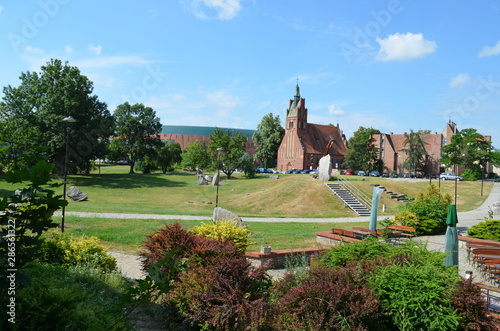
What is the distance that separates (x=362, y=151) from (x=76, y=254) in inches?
2593

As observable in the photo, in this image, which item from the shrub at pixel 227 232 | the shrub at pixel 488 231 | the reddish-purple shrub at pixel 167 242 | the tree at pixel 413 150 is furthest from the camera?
the tree at pixel 413 150

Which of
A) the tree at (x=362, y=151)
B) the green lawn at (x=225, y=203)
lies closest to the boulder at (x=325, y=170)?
the green lawn at (x=225, y=203)

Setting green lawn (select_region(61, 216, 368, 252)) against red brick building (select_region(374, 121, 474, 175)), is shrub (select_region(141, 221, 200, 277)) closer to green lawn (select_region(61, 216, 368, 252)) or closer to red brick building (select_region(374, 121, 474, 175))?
green lawn (select_region(61, 216, 368, 252))

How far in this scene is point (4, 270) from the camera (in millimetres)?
3447

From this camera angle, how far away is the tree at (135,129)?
60.5 m

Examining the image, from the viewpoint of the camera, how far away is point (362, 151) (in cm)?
6888

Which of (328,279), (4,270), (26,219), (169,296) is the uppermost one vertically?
(26,219)

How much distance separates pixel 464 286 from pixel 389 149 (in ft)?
261

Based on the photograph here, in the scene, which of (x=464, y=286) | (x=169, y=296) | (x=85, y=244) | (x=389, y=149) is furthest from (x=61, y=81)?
(x=389, y=149)

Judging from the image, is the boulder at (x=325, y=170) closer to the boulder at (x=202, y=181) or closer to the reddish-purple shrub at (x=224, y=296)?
the boulder at (x=202, y=181)

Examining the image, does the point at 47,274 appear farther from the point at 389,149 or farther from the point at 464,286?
the point at 389,149

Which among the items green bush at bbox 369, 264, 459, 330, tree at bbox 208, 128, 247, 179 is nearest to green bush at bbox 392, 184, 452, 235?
green bush at bbox 369, 264, 459, 330

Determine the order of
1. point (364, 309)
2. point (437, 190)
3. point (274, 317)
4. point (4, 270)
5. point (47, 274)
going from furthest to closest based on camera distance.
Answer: point (437, 190)
point (47, 274)
point (274, 317)
point (364, 309)
point (4, 270)

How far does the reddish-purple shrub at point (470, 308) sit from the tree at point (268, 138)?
255 feet
